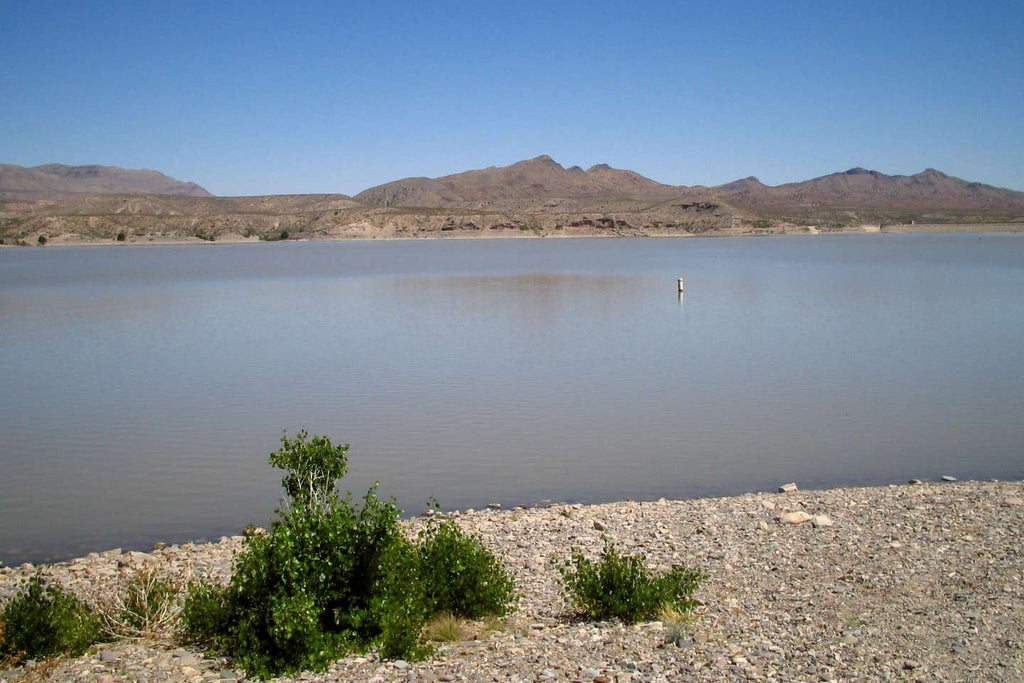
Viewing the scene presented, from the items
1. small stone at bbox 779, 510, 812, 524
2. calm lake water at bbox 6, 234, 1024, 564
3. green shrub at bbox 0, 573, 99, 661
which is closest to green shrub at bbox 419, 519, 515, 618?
green shrub at bbox 0, 573, 99, 661

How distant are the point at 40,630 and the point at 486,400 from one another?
417 inches

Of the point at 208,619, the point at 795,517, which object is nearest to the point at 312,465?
the point at 208,619

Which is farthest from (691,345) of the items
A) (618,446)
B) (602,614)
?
(602,614)

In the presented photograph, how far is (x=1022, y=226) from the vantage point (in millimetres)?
148125

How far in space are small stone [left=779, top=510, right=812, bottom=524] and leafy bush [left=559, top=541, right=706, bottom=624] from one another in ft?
8.24

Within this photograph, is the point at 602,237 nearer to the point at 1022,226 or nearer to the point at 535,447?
the point at 1022,226

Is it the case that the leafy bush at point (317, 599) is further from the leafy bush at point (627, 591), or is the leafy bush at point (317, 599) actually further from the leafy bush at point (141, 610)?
the leafy bush at point (627, 591)

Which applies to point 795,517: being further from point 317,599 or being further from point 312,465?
point 317,599

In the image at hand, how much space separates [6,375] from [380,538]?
1675 centimetres

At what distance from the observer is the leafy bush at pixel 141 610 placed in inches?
236

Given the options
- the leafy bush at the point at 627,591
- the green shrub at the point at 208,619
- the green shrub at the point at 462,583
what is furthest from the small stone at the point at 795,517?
the green shrub at the point at 208,619

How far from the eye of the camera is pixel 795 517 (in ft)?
28.2

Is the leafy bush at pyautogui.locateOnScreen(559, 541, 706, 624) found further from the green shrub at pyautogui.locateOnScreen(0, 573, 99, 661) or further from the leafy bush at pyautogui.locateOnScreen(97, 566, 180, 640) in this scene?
the green shrub at pyautogui.locateOnScreen(0, 573, 99, 661)

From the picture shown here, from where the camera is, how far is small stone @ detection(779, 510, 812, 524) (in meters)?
8.54
